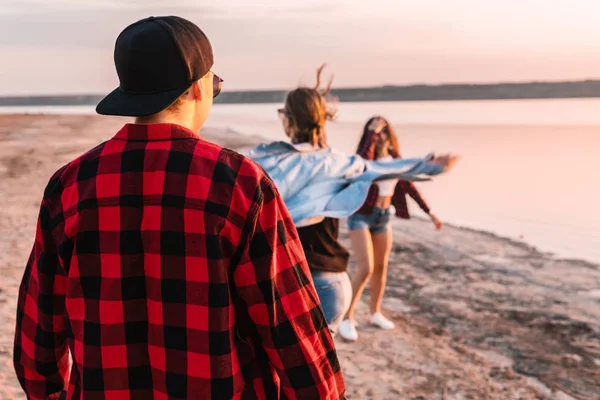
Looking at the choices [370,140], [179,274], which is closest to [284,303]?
[179,274]

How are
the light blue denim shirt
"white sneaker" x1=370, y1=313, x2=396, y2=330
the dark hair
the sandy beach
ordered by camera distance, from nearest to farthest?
1. the light blue denim shirt
2. the dark hair
3. the sandy beach
4. "white sneaker" x1=370, y1=313, x2=396, y2=330

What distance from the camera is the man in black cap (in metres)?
1.21

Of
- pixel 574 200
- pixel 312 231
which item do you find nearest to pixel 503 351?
pixel 312 231

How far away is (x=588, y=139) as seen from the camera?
74.6 feet

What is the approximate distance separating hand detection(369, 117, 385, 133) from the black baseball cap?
3.16 metres

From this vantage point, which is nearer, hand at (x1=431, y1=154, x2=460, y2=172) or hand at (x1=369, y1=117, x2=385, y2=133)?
hand at (x1=431, y1=154, x2=460, y2=172)

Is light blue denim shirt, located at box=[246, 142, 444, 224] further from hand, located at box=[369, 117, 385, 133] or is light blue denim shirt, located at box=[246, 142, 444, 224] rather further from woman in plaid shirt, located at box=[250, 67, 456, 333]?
hand, located at box=[369, 117, 385, 133]

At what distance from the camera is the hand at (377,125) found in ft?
14.2

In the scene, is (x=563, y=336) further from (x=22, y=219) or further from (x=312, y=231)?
(x=22, y=219)

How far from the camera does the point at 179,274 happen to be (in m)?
1.23

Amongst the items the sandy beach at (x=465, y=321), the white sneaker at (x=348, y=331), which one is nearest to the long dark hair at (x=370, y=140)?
the white sneaker at (x=348, y=331)

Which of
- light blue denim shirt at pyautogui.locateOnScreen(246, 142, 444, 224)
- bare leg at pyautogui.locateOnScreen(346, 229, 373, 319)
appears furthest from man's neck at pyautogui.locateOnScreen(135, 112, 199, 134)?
bare leg at pyautogui.locateOnScreen(346, 229, 373, 319)

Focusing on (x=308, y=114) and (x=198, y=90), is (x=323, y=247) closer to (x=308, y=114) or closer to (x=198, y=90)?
(x=308, y=114)

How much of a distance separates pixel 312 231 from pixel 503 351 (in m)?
2.28
